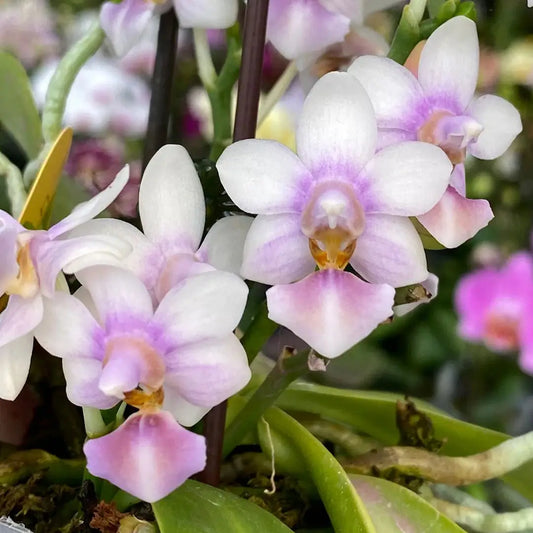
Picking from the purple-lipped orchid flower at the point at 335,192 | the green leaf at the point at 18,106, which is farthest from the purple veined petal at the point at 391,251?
the green leaf at the point at 18,106

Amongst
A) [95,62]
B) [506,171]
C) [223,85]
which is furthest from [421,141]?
[506,171]

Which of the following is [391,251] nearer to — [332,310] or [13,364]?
[332,310]

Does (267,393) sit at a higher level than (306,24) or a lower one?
lower

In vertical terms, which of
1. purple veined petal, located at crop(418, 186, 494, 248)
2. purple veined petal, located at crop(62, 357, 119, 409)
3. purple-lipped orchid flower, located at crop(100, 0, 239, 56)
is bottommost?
purple veined petal, located at crop(62, 357, 119, 409)

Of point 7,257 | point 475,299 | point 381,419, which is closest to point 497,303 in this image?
point 475,299

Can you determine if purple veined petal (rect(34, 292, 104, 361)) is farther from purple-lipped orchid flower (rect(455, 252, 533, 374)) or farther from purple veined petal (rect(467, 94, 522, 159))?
purple-lipped orchid flower (rect(455, 252, 533, 374))

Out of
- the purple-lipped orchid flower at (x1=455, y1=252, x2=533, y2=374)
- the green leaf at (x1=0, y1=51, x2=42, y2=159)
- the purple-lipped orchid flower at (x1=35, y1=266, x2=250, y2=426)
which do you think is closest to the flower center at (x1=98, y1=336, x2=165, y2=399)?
the purple-lipped orchid flower at (x1=35, y1=266, x2=250, y2=426)

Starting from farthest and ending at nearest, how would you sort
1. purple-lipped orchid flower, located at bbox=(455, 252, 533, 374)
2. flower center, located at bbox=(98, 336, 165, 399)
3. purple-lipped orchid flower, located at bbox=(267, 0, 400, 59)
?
purple-lipped orchid flower, located at bbox=(455, 252, 533, 374)
purple-lipped orchid flower, located at bbox=(267, 0, 400, 59)
flower center, located at bbox=(98, 336, 165, 399)
